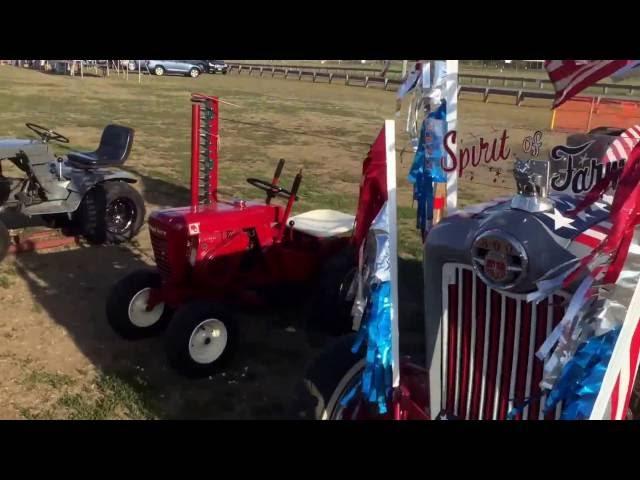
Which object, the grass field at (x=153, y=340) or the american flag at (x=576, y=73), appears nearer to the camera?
the american flag at (x=576, y=73)

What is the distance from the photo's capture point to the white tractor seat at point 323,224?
17.7 feet

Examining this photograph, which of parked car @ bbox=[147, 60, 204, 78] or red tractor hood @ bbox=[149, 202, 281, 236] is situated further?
parked car @ bbox=[147, 60, 204, 78]

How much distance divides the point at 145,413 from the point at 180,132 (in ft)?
Result: 42.5

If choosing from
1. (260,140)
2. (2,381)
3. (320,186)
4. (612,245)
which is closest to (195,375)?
(2,381)

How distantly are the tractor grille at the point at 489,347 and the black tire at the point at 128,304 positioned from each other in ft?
9.14

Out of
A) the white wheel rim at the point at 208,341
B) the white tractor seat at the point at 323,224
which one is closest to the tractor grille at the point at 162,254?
the white wheel rim at the point at 208,341

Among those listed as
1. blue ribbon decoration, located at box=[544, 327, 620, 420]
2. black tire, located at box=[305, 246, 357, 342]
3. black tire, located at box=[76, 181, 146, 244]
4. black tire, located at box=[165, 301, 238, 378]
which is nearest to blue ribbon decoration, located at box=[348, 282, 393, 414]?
blue ribbon decoration, located at box=[544, 327, 620, 420]

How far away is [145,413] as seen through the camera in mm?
4117

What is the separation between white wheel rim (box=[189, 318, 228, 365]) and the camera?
4.49 meters

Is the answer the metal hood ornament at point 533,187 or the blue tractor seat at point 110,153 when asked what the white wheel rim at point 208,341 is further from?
the blue tractor seat at point 110,153

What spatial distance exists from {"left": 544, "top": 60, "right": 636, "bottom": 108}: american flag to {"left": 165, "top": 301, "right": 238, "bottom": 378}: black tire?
8.46 ft

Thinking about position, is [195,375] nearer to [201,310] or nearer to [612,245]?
[201,310]

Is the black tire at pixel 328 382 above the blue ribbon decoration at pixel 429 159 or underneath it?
underneath

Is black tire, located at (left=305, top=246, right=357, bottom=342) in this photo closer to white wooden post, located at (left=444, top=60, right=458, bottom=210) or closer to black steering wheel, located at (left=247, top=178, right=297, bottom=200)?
black steering wheel, located at (left=247, top=178, right=297, bottom=200)
